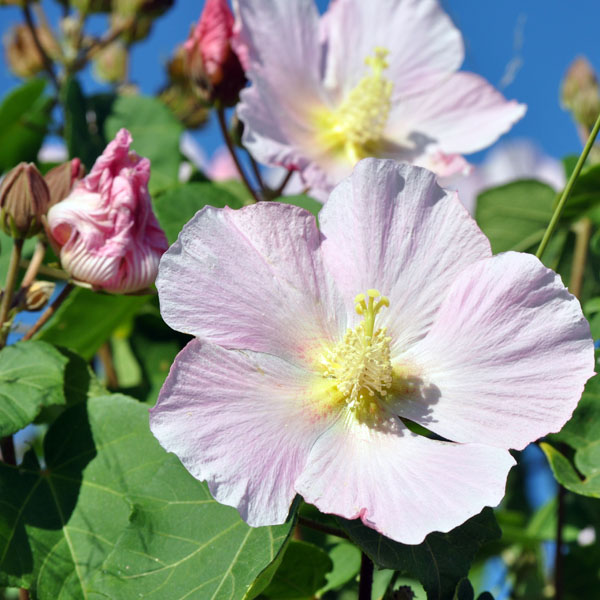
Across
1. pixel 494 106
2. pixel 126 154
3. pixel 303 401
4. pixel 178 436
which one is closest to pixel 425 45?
pixel 494 106

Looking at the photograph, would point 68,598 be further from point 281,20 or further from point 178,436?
point 281,20

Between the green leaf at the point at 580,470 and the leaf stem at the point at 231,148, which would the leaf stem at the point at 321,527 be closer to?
the green leaf at the point at 580,470

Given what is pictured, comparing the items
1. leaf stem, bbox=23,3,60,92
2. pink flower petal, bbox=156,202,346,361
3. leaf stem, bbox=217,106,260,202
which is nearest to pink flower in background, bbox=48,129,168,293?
pink flower petal, bbox=156,202,346,361

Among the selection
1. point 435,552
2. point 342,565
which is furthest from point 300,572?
point 435,552

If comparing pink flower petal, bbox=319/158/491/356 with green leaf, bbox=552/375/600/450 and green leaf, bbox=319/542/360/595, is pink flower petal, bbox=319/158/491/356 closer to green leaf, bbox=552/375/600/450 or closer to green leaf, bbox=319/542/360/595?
green leaf, bbox=552/375/600/450

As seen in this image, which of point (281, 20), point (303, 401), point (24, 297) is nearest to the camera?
point (303, 401)

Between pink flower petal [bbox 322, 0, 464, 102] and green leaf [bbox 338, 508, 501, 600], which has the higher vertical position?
pink flower petal [bbox 322, 0, 464, 102]
